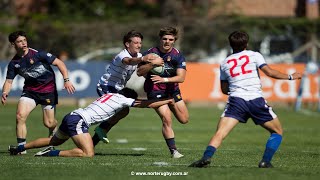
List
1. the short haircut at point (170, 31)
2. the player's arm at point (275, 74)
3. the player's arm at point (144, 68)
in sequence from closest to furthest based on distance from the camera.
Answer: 1. the player's arm at point (275, 74)
2. the player's arm at point (144, 68)
3. the short haircut at point (170, 31)

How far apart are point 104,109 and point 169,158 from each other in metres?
1.20

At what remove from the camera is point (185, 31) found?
125ft

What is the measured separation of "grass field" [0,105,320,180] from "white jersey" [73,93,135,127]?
585 mm

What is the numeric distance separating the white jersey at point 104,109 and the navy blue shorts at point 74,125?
72 mm

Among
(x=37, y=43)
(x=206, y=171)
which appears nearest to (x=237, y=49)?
(x=206, y=171)

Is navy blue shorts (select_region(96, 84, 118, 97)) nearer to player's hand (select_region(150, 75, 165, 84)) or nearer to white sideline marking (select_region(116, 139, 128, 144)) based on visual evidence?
player's hand (select_region(150, 75, 165, 84))

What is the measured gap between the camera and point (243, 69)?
1109 cm

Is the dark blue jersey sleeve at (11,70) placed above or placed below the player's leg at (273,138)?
above

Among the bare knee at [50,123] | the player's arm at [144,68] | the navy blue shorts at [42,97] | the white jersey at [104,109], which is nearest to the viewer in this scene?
the player's arm at [144,68]

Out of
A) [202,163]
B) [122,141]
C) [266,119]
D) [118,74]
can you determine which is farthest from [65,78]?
[122,141]

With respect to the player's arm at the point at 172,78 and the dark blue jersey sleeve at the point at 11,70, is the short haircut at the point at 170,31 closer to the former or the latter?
the player's arm at the point at 172,78

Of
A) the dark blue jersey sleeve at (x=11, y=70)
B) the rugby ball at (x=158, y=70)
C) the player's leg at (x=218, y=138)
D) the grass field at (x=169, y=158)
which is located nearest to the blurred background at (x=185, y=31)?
the grass field at (x=169, y=158)

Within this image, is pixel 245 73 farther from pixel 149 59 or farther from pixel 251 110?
pixel 149 59

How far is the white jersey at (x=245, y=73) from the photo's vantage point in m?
11.1
